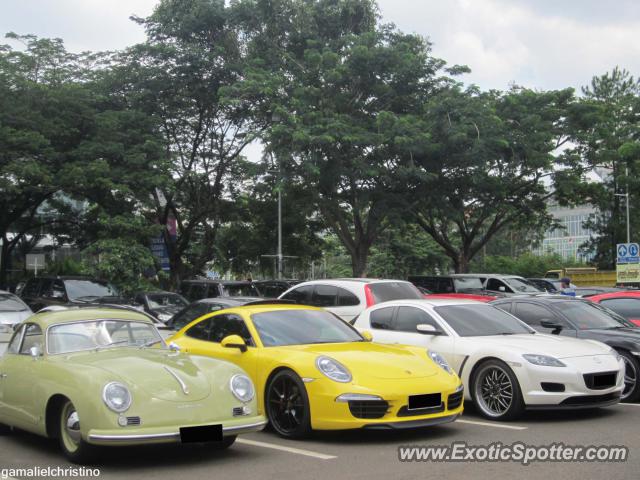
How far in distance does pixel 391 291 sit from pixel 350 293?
795 millimetres

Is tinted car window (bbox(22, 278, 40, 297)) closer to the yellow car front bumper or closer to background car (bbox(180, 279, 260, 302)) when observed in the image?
background car (bbox(180, 279, 260, 302))

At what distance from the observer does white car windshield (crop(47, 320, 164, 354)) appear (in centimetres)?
786

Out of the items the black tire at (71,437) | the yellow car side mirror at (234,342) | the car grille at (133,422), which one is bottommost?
the black tire at (71,437)

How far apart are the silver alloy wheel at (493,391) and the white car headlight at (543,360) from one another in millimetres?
336

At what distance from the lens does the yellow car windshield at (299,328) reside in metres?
8.93

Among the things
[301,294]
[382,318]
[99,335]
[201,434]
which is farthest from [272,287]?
[201,434]

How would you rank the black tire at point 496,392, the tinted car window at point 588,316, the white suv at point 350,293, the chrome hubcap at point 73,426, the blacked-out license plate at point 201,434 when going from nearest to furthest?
the blacked-out license plate at point 201,434 → the chrome hubcap at point 73,426 → the black tire at point 496,392 → the tinted car window at point 588,316 → the white suv at point 350,293

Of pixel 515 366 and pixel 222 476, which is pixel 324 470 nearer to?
pixel 222 476

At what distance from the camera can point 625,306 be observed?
15.3m

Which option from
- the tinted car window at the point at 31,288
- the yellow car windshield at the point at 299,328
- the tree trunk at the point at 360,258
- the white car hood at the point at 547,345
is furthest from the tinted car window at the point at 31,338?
the tree trunk at the point at 360,258

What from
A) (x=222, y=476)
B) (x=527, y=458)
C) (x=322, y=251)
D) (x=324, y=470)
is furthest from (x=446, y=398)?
(x=322, y=251)

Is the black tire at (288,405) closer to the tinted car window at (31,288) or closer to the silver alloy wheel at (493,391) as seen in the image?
the silver alloy wheel at (493,391)

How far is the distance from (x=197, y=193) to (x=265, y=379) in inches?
1101

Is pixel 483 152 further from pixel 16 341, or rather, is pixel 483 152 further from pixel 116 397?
pixel 116 397
